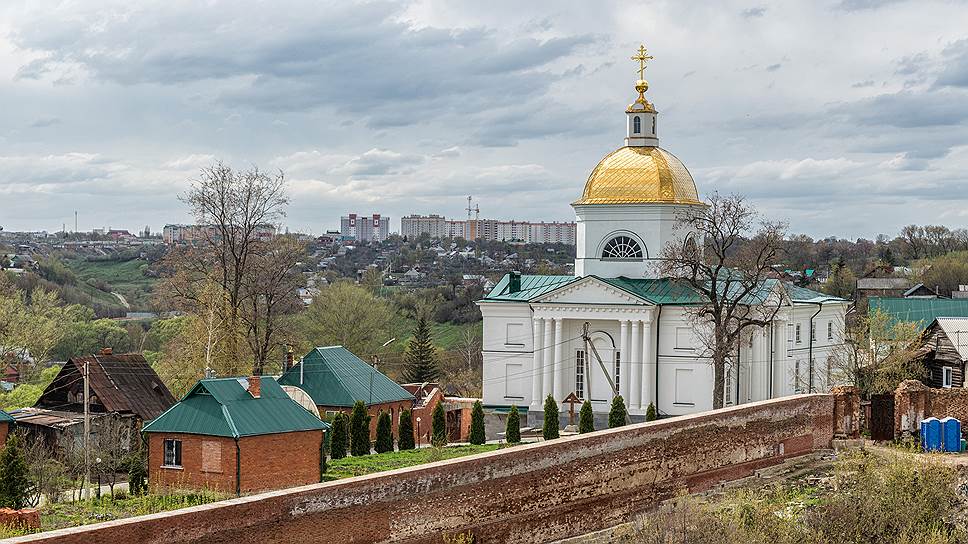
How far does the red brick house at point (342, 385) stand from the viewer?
117ft

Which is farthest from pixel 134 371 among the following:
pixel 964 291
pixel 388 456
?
pixel 964 291

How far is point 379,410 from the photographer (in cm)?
3669

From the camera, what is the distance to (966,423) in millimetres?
27062

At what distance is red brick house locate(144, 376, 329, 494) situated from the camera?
2603cm

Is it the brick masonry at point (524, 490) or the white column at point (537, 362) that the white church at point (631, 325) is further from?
the brick masonry at point (524, 490)

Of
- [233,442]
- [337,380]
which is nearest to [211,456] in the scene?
[233,442]

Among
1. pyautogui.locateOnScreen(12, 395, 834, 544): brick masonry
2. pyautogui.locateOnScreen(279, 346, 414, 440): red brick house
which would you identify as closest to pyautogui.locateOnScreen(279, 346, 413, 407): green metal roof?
pyautogui.locateOnScreen(279, 346, 414, 440): red brick house

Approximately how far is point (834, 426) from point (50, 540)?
59.8 feet

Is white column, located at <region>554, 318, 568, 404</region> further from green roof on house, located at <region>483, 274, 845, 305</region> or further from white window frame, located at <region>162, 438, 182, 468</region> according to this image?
white window frame, located at <region>162, 438, 182, 468</region>

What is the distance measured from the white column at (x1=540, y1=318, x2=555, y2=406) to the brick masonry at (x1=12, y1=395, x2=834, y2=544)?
14.6m

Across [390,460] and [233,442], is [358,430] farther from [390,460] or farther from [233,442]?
[233,442]

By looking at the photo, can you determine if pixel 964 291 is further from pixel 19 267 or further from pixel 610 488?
pixel 19 267

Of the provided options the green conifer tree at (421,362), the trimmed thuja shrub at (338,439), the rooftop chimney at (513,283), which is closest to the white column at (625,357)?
the rooftop chimney at (513,283)

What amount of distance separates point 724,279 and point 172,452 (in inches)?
775
